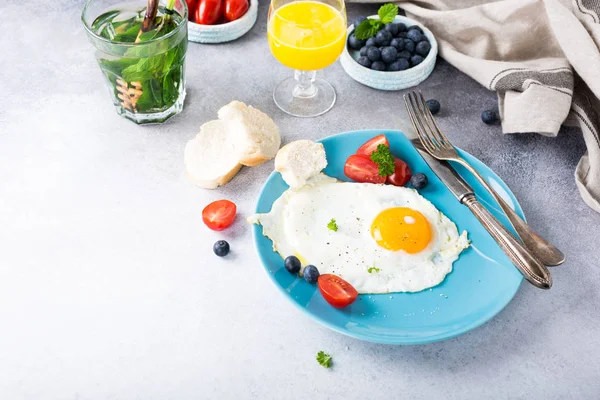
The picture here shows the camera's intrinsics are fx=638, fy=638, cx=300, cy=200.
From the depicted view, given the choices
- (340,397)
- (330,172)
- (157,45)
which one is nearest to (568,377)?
(340,397)

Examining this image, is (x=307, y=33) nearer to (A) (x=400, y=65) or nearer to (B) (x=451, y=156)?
(A) (x=400, y=65)

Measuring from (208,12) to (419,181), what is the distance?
146 cm

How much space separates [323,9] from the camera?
2.92 metres

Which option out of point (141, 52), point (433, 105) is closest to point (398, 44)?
point (433, 105)

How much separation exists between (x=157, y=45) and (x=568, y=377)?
2.08 m

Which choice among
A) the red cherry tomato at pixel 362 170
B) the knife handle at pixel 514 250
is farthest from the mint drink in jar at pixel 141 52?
the knife handle at pixel 514 250

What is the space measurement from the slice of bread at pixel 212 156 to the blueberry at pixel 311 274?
25.3 inches

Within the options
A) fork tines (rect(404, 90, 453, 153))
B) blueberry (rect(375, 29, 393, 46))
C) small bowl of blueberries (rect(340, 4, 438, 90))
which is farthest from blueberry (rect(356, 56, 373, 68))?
fork tines (rect(404, 90, 453, 153))

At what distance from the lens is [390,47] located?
3.12 m

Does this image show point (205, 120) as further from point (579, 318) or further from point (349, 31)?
point (579, 318)

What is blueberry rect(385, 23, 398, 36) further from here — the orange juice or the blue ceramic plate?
the blue ceramic plate

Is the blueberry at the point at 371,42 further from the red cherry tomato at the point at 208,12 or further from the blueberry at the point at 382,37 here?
the red cherry tomato at the point at 208,12

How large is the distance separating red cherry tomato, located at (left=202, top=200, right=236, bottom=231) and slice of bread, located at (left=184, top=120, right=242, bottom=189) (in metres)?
0.14

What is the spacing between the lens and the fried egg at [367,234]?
239 centimetres
